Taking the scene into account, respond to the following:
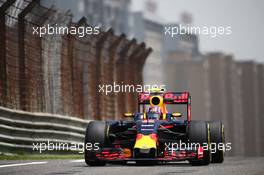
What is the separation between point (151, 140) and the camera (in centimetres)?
1555

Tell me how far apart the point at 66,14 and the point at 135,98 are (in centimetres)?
820

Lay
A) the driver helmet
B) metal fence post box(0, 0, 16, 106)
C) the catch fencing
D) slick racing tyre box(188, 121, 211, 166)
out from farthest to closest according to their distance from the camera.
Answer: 1. the catch fencing
2. metal fence post box(0, 0, 16, 106)
3. the driver helmet
4. slick racing tyre box(188, 121, 211, 166)

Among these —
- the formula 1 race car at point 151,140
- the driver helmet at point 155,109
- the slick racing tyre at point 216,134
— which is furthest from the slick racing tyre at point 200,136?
the driver helmet at point 155,109

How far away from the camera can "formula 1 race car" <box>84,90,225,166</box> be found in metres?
15.5

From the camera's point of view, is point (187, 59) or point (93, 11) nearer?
point (93, 11)

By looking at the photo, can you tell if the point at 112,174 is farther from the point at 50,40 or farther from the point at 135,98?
the point at 135,98

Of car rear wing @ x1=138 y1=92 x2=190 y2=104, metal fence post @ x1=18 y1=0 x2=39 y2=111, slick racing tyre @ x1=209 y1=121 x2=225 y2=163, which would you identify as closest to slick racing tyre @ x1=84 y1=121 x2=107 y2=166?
slick racing tyre @ x1=209 y1=121 x2=225 y2=163

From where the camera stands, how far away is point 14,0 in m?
18.2

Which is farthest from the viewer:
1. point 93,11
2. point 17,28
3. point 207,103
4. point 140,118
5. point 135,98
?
point 207,103

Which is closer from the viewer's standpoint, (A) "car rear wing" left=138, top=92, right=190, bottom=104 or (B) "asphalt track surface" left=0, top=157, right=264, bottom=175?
(B) "asphalt track surface" left=0, top=157, right=264, bottom=175

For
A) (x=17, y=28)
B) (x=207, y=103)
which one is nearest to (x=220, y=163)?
(x=17, y=28)

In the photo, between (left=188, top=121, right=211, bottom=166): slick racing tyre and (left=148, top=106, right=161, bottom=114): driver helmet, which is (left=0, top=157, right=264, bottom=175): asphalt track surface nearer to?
(left=188, top=121, right=211, bottom=166): slick racing tyre

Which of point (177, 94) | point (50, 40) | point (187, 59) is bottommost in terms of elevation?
point (177, 94)

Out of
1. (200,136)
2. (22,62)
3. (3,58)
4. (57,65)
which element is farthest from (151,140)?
(57,65)
